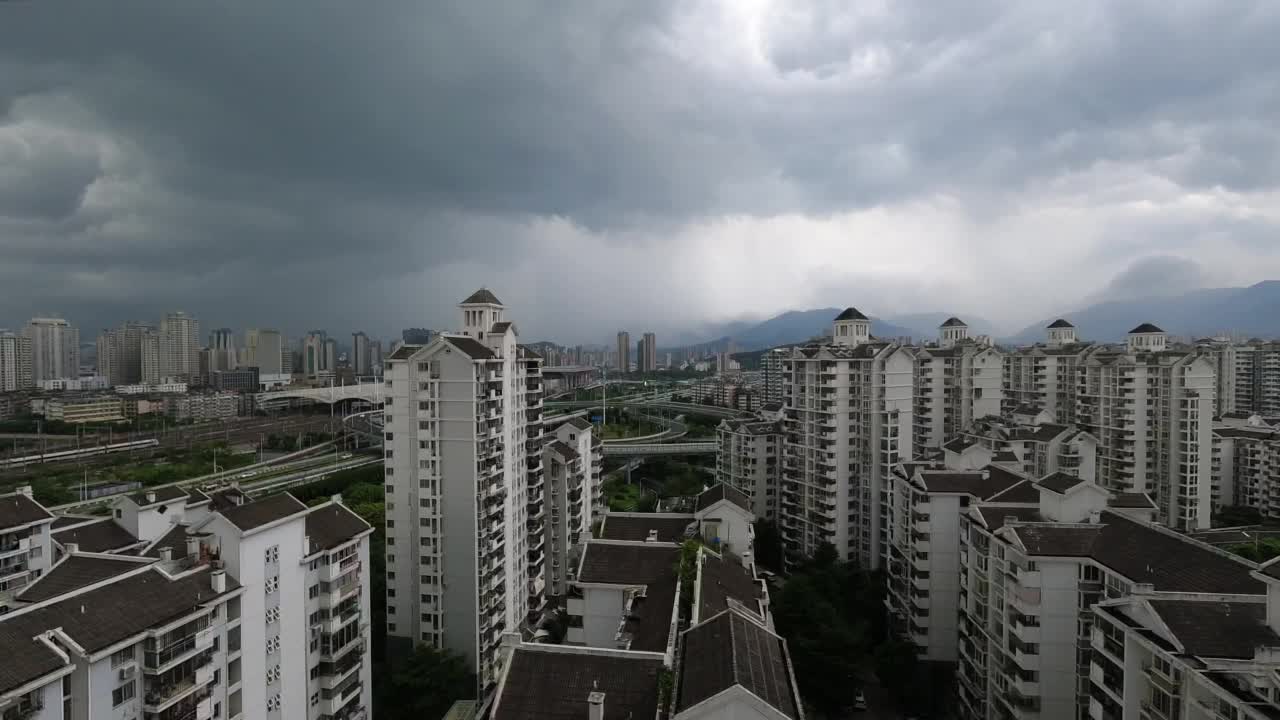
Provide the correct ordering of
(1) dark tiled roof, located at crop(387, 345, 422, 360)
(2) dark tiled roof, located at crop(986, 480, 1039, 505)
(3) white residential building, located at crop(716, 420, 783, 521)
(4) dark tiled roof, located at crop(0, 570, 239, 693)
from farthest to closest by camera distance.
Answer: (3) white residential building, located at crop(716, 420, 783, 521), (1) dark tiled roof, located at crop(387, 345, 422, 360), (2) dark tiled roof, located at crop(986, 480, 1039, 505), (4) dark tiled roof, located at crop(0, 570, 239, 693)

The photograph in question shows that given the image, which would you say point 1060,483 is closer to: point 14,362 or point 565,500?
point 565,500

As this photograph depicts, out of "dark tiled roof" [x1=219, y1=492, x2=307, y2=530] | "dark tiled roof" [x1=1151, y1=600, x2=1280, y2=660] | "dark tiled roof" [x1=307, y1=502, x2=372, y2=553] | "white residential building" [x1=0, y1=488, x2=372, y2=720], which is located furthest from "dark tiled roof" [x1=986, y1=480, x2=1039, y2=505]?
"dark tiled roof" [x1=219, y1=492, x2=307, y2=530]

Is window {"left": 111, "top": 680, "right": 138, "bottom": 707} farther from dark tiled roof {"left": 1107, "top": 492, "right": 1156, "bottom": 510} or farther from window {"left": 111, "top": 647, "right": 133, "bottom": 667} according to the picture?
dark tiled roof {"left": 1107, "top": 492, "right": 1156, "bottom": 510}

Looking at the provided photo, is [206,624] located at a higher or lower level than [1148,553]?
lower

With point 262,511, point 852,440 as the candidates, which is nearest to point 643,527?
point 262,511

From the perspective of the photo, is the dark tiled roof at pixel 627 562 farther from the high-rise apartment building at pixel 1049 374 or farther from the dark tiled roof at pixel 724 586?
the high-rise apartment building at pixel 1049 374

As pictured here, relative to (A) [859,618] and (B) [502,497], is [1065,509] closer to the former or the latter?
(A) [859,618]
